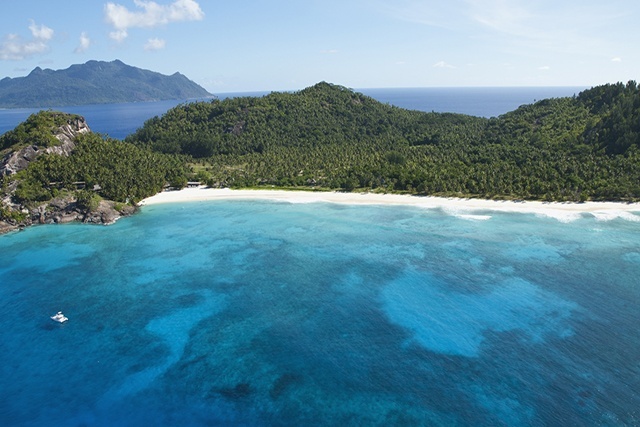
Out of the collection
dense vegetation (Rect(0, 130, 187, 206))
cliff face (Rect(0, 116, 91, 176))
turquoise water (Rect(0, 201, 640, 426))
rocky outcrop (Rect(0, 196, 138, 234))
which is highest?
cliff face (Rect(0, 116, 91, 176))

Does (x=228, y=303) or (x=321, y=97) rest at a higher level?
(x=321, y=97)

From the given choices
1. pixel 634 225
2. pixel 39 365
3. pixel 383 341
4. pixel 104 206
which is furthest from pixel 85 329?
pixel 634 225

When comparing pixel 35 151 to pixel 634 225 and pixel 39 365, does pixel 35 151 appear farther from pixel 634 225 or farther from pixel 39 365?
pixel 634 225

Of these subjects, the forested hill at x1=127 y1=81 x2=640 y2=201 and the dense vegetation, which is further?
the forested hill at x1=127 y1=81 x2=640 y2=201

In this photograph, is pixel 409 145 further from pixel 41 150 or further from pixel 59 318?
pixel 59 318

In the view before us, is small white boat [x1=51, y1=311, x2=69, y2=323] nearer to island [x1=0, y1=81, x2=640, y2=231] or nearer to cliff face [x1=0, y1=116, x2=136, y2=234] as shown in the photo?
cliff face [x1=0, y1=116, x2=136, y2=234]

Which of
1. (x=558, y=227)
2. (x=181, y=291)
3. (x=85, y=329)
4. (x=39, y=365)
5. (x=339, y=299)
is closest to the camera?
(x=39, y=365)

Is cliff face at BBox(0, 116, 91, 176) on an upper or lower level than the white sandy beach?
upper

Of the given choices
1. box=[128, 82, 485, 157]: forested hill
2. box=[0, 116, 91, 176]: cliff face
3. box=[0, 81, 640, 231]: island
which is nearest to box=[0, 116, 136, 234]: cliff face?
box=[0, 116, 91, 176]: cliff face
